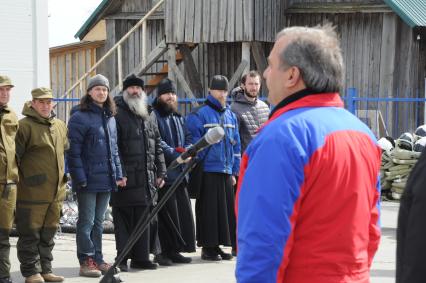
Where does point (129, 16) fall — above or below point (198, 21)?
above

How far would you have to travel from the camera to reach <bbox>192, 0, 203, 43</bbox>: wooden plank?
20219 mm

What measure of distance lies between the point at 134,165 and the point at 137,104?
568 millimetres

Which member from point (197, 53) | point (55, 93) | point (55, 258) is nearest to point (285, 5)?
point (197, 53)

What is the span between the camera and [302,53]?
3258mm

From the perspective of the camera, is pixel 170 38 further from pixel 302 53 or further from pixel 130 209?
pixel 302 53

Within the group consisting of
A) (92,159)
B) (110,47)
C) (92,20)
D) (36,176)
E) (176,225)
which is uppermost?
(92,20)

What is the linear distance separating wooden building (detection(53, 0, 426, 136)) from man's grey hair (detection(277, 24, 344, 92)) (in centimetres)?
1567

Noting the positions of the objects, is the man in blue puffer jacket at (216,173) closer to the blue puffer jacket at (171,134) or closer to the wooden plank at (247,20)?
the blue puffer jacket at (171,134)

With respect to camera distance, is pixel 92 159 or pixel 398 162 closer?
pixel 92 159

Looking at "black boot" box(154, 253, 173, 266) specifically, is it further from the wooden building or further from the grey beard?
the wooden building

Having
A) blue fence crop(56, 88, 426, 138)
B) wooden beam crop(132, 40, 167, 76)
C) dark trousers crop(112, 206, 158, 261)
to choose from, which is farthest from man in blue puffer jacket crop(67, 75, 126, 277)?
wooden beam crop(132, 40, 167, 76)

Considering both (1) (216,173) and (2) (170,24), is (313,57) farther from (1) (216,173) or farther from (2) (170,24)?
(2) (170,24)

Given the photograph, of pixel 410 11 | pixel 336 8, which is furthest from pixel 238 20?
pixel 410 11

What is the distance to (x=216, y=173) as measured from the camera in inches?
363
